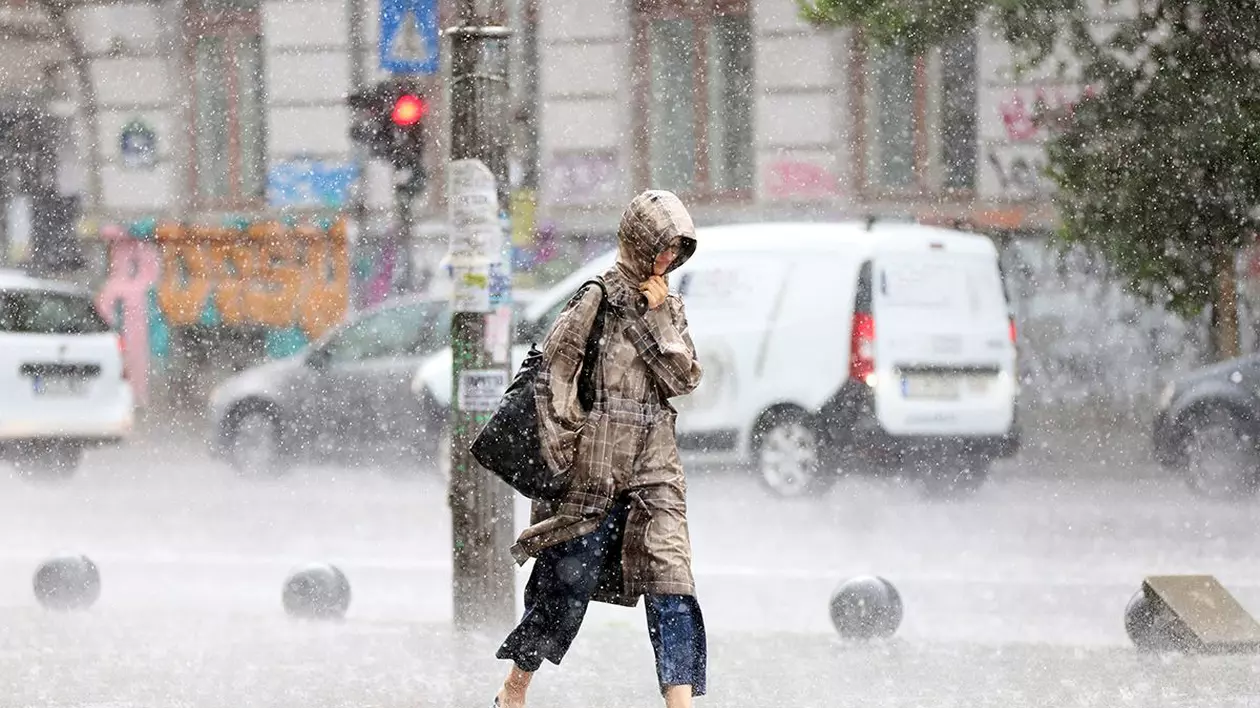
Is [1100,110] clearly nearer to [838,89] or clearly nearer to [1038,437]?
[1038,437]

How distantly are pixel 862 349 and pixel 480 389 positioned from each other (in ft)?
20.7

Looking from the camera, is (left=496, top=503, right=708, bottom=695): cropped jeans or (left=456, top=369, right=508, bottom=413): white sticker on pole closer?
(left=496, top=503, right=708, bottom=695): cropped jeans

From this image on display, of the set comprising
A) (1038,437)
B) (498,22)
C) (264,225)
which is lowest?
(1038,437)

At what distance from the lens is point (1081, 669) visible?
7.19 meters

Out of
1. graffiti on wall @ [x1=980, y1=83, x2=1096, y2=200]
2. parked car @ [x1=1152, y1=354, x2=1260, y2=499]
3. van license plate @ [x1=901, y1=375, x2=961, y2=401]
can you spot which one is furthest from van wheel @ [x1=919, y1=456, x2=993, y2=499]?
graffiti on wall @ [x1=980, y1=83, x2=1096, y2=200]

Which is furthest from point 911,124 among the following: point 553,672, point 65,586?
point 553,672

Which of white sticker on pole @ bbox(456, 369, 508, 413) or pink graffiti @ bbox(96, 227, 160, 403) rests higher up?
white sticker on pole @ bbox(456, 369, 508, 413)

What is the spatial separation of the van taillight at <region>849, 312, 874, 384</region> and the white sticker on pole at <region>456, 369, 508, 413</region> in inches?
245

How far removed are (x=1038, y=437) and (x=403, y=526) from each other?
6792mm

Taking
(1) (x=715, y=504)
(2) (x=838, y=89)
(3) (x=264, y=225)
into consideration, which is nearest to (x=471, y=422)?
(1) (x=715, y=504)

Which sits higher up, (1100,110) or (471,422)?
(1100,110)

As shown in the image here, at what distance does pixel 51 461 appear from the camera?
15.8m

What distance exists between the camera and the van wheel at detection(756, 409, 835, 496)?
1360cm

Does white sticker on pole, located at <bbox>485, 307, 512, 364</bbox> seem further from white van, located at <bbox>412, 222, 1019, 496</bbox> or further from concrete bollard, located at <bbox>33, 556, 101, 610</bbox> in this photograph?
white van, located at <bbox>412, 222, 1019, 496</bbox>
